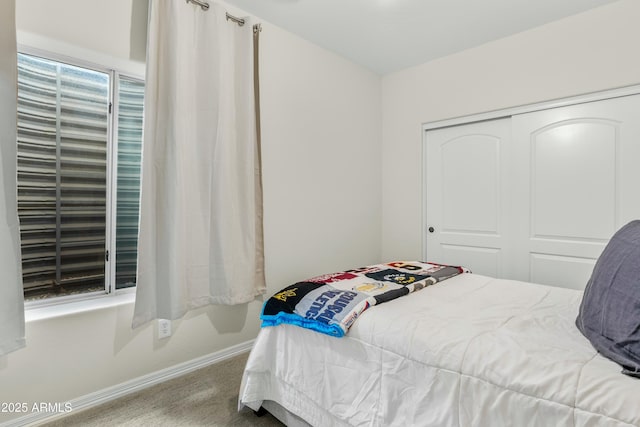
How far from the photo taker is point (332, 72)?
326cm

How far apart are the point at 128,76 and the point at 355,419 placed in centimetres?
231

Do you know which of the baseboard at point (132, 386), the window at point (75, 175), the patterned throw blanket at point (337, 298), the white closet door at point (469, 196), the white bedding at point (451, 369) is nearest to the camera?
the white bedding at point (451, 369)

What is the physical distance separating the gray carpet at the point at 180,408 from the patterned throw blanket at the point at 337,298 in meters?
0.57

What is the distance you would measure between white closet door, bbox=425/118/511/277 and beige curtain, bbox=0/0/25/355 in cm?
319

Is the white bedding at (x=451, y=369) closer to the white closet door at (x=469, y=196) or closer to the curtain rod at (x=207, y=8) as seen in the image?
the white closet door at (x=469, y=196)

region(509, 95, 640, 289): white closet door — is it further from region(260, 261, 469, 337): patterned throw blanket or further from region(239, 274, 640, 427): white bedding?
region(260, 261, 469, 337): patterned throw blanket

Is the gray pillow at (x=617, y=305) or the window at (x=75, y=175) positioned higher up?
the window at (x=75, y=175)

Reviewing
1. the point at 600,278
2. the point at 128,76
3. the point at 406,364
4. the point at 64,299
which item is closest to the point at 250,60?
the point at 128,76

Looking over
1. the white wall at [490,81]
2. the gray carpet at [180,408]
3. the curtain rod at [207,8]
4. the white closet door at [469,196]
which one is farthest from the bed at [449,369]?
the curtain rod at [207,8]

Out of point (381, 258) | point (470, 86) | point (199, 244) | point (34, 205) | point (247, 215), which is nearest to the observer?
point (34, 205)

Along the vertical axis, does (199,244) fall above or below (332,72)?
below

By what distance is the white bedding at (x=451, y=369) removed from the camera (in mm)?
962

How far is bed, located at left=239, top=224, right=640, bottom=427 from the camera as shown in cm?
96

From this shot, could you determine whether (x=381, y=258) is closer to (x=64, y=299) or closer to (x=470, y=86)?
(x=470, y=86)
